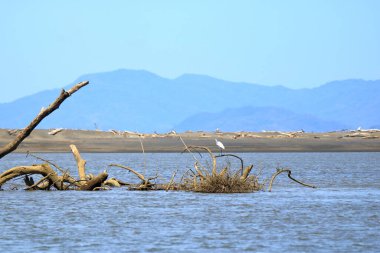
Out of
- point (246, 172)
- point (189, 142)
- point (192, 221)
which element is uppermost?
point (189, 142)

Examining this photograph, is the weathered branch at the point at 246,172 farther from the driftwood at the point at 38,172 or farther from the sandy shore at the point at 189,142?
the sandy shore at the point at 189,142

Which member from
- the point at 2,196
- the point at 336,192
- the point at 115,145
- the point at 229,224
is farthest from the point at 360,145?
the point at 229,224

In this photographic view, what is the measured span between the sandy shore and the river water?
3690cm

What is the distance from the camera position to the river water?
17531 millimetres

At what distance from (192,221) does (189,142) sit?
158 feet

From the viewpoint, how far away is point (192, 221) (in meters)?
21.5

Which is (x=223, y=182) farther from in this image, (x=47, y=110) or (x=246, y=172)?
(x=47, y=110)

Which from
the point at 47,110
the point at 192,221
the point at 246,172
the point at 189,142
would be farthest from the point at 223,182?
the point at 189,142

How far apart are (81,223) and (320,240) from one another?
5.51 metres

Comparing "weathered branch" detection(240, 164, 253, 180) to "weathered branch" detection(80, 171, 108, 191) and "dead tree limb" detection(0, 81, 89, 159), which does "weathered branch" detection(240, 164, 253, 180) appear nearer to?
"weathered branch" detection(80, 171, 108, 191)

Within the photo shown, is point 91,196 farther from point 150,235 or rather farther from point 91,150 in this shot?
point 91,150

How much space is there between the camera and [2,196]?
1083 inches

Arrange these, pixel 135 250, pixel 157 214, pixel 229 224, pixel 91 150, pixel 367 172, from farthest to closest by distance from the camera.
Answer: pixel 91 150 < pixel 367 172 < pixel 157 214 < pixel 229 224 < pixel 135 250

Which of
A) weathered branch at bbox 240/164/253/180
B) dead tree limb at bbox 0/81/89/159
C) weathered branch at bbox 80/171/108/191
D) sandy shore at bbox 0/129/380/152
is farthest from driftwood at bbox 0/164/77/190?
sandy shore at bbox 0/129/380/152
